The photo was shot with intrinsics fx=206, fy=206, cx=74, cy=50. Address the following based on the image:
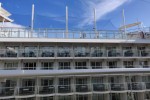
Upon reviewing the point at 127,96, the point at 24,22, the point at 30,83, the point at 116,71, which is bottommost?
the point at 127,96

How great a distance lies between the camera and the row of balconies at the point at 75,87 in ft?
80.4

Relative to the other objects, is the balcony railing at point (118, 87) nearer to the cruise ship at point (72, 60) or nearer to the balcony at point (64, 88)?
the cruise ship at point (72, 60)

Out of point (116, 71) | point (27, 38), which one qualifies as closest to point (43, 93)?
point (27, 38)

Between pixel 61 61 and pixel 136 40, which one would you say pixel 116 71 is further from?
pixel 136 40

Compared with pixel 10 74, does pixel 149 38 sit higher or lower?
higher

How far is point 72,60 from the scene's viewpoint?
92.8 feet

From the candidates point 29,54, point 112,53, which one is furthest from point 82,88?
point 29,54

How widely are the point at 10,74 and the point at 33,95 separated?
13729 millimetres

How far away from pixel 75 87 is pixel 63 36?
704 centimetres

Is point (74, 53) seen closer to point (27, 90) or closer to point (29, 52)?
point (29, 52)

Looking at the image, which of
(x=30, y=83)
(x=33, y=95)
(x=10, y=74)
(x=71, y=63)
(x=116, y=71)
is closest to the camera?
(x=10, y=74)

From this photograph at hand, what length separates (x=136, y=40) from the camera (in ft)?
97.7

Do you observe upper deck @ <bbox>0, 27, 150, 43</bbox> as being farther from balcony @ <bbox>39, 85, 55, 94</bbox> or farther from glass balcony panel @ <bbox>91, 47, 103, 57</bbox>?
balcony @ <bbox>39, 85, 55, 94</bbox>

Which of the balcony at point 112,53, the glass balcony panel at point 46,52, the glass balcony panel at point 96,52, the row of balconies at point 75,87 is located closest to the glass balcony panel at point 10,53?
the glass balcony panel at point 46,52
